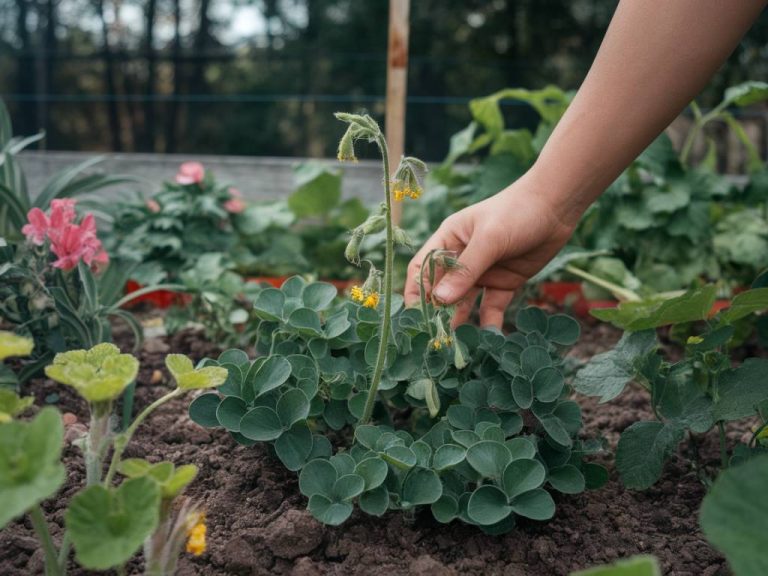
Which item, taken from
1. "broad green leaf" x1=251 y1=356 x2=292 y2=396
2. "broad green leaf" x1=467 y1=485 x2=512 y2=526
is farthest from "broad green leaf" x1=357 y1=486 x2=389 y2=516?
"broad green leaf" x1=251 y1=356 x2=292 y2=396

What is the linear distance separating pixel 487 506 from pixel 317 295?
0.55m

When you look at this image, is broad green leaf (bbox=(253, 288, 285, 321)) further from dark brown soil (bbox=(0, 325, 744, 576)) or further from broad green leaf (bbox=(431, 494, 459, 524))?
broad green leaf (bbox=(431, 494, 459, 524))

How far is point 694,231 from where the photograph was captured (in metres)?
2.84

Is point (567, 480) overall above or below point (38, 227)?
below

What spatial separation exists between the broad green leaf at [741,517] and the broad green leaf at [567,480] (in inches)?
19.8

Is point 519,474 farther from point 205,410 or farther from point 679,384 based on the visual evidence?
point 205,410

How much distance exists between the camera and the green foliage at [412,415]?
122cm

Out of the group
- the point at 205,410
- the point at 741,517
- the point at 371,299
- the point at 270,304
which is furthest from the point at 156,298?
the point at 741,517

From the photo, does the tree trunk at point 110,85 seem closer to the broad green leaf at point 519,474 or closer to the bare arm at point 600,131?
the bare arm at point 600,131

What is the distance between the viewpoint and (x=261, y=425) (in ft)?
4.27

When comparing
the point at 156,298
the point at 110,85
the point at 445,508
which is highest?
the point at 445,508

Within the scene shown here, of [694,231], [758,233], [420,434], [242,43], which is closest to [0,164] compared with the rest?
[420,434]

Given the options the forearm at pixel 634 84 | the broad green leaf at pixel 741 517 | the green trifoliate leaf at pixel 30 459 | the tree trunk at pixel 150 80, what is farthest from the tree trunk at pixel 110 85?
the broad green leaf at pixel 741 517

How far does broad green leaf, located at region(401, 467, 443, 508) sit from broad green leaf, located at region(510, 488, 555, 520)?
12cm
